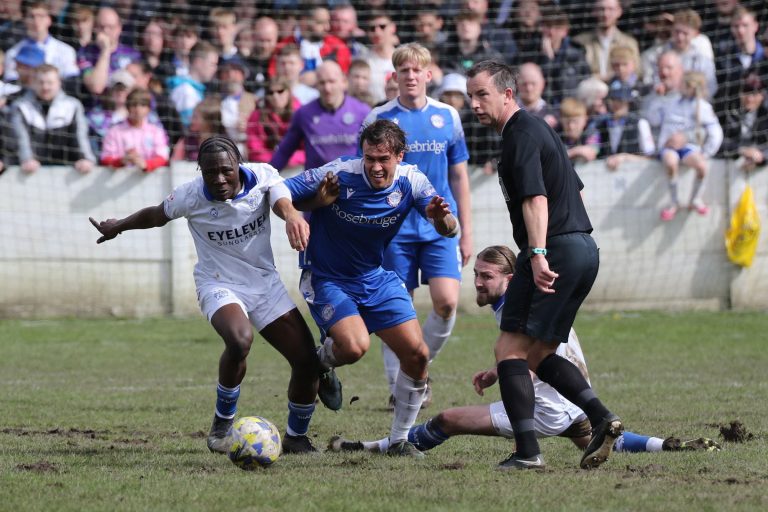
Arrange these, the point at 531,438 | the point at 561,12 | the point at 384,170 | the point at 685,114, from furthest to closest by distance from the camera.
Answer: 1. the point at 561,12
2. the point at 685,114
3. the point at 384,170
4. the point at 531,438

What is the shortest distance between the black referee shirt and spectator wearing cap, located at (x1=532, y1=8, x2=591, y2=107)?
9.95 m

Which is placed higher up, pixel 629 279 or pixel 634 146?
pixel 634 146

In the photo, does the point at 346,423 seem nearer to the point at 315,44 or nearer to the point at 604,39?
the point at 315,44

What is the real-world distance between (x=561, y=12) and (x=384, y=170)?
1076cm

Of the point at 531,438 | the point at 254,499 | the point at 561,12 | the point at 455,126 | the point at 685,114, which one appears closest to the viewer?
the point at 254,499

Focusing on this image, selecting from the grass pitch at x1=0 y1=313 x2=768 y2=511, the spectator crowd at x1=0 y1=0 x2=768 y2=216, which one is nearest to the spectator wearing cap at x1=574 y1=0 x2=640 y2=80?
the spectator crowd at x1=0 y1=0 x2=768 y2=216

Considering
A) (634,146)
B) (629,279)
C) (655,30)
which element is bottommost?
(629,279)

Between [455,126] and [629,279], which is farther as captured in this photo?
[629,279]

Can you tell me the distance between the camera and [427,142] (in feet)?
30.1

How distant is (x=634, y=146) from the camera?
52.4ft

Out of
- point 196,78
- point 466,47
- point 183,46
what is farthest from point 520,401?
point 183,46

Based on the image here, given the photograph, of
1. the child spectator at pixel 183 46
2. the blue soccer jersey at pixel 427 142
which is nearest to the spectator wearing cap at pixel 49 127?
the child spectator at pixel 183 46

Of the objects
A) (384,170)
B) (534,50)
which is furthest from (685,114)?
(384,170)

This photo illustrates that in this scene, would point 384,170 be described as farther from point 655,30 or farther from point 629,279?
point 655,30
